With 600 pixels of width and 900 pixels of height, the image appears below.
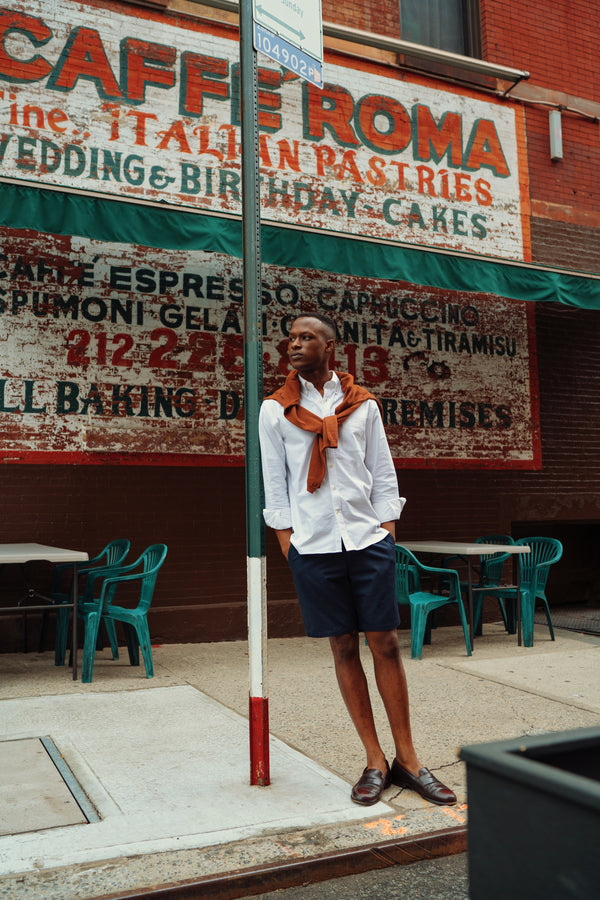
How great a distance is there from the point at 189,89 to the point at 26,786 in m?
6.46

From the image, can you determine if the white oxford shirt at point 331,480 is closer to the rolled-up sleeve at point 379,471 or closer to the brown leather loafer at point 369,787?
the rolled-up sleeve at point 379,471

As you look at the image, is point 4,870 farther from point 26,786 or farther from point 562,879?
point 562,879

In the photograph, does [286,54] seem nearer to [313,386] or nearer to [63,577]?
[313,386]

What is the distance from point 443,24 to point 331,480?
28.6 ft

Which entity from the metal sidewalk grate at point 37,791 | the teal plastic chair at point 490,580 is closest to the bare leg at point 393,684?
the metal sidewalk grate at point 37,791

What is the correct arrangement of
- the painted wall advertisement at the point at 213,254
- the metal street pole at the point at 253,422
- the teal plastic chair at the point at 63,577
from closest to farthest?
the metal street pole at the point at 253,422
the teal plastic chair at the point at 63,577
the painted wall advertisement at the point at 213,254

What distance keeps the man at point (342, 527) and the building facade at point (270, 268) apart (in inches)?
128

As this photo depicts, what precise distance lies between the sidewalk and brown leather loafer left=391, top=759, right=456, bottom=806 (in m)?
0.06

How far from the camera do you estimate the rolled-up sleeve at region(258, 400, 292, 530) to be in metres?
3.45

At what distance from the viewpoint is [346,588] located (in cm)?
342

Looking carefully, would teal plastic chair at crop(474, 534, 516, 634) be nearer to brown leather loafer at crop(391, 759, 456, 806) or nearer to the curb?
brown leather loafer at crop(391, 759, 456, 806)

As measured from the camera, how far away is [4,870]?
2.71 meters

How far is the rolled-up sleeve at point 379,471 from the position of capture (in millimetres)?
3535

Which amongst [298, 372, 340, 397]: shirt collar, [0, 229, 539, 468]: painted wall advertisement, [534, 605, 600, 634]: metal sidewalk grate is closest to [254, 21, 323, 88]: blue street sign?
[298, 372, 340, 397]: shirt collar
